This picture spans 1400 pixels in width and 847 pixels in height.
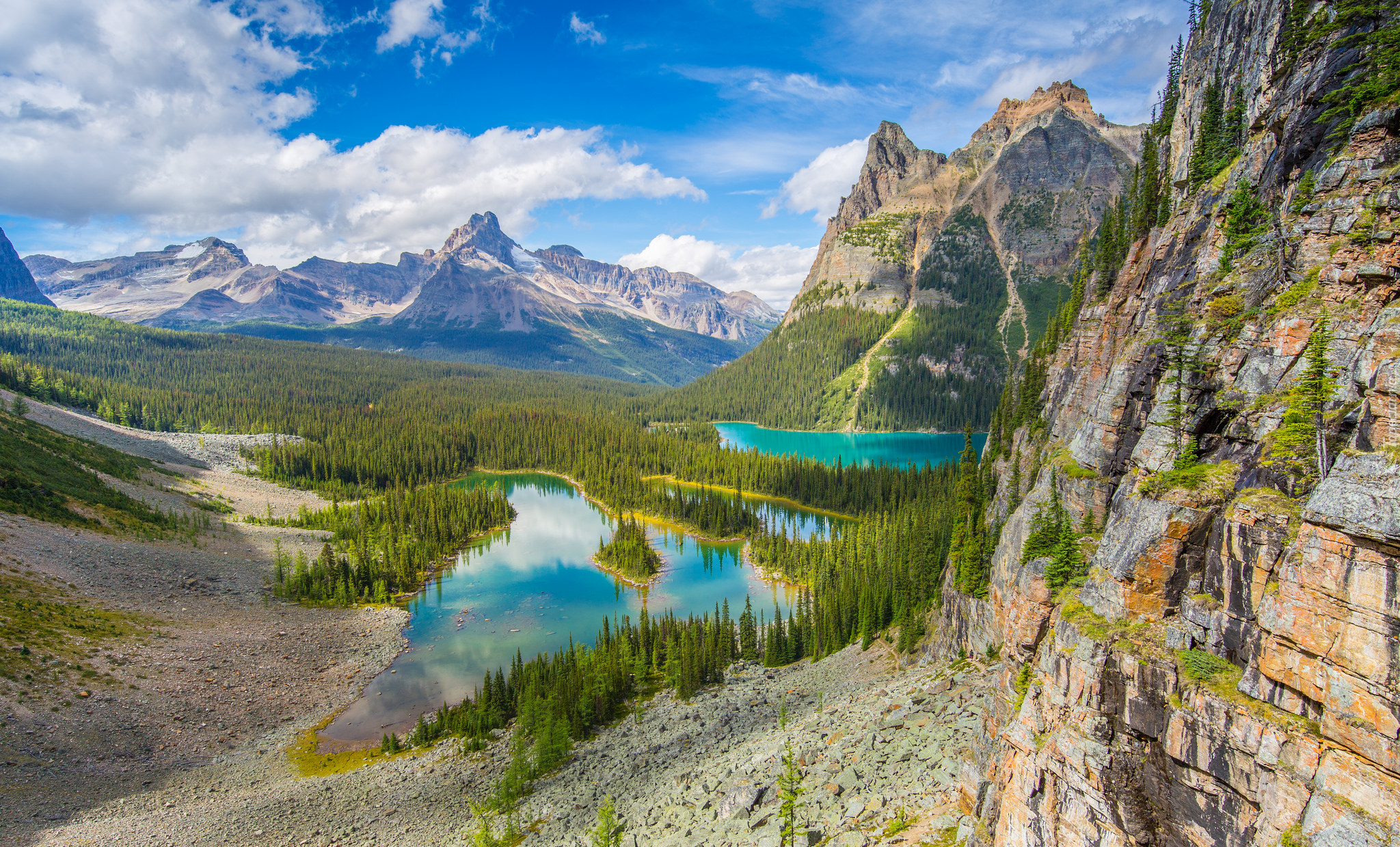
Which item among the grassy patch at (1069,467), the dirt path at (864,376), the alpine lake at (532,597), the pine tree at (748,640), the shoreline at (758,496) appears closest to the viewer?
the grassy patch at (1069,467)

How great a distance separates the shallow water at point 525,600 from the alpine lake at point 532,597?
129 millimetres

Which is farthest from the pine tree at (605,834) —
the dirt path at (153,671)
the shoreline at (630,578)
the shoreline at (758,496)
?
the shoreline at (758,496)

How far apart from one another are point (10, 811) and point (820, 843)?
35.6 metres

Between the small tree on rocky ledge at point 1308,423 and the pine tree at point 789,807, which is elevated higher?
the small tree on rocky ledge at point 1308,423

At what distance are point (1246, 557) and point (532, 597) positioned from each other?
63552mm

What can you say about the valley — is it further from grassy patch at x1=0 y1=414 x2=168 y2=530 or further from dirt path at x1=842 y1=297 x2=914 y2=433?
dirt path at x1=842 y1=297 x2=914 y2=433

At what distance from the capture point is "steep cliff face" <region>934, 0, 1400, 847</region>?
920 cm

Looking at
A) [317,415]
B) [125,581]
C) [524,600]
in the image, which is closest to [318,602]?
[125,581]

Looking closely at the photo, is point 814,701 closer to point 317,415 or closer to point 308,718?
point 308,718

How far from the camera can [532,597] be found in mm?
65438

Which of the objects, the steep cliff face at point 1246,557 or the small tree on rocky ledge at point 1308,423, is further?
the small tree on rocky ledge at point 1308,423

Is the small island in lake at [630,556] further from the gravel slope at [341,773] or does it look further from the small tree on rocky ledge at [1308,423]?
the small tree on rocky ledge at [1308,423]

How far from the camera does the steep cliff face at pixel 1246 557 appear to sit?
30.2ft

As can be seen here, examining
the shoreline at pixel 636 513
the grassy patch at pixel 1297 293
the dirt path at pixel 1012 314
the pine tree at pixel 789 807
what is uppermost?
the dirt path at pixel 1012 314
